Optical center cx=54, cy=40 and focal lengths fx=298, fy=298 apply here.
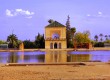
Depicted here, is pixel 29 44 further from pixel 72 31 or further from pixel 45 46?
pixel 72 31

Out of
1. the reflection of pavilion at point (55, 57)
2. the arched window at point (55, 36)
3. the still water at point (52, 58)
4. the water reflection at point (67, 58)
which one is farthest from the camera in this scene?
the arched window at point (55, 36)

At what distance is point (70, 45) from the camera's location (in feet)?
238

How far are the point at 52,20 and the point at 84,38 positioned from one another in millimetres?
10536

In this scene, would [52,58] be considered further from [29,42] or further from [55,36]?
[55,36]

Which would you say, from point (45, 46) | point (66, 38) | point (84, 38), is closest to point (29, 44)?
point (45, 46)

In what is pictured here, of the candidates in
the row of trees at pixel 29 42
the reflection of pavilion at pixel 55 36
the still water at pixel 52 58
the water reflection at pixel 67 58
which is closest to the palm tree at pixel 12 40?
the row of trees at pixel 29 42

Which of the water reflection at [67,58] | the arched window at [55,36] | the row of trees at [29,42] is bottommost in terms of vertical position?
the water reflection at [67,58]

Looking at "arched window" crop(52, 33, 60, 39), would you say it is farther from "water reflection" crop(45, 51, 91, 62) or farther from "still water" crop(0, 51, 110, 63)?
"water reflection" crop(45, 51, 91, 62)

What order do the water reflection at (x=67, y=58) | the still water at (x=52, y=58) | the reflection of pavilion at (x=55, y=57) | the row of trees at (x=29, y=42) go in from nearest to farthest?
the still water at (x=52, y=58), the water reflection at (x=67, y=58), the reflection of pavilion at (x=55, y=57), the row of trees at (x=29, y=42)

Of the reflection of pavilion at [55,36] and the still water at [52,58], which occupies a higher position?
the reflection of pavilion at [55,36]

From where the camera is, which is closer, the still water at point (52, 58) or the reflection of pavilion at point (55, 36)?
the still water at point (52, 58)

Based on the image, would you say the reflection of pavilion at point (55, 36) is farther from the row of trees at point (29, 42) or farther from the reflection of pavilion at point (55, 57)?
the reflection of pavilion at point (55, 57)

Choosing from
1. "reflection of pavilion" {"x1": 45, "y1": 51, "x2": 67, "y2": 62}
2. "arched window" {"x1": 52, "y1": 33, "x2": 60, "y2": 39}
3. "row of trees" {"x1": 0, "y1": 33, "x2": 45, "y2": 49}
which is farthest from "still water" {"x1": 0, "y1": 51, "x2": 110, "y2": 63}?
"arched window" {"x1": 52, "y1": 33, "x2": 60, "y2": 39}

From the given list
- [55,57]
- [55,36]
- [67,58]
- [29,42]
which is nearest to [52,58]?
[67,58]
